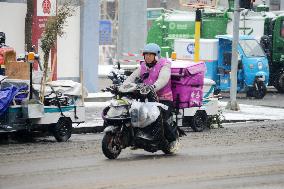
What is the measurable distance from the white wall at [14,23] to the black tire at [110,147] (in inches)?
519

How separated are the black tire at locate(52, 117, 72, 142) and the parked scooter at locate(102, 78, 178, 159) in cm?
321

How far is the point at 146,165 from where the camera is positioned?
13898mm

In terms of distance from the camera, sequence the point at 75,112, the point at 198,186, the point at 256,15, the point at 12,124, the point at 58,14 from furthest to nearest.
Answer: the point at 256,15 < the point at 58,14 < the point at 75,112 < the point at 12,124 < the point at 198,186

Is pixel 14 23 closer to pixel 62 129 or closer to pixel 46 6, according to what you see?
pixel 46 6

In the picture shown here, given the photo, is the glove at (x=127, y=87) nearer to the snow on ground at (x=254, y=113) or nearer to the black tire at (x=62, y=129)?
the black tire at (x=62, y=129)

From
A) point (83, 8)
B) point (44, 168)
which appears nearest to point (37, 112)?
point (44, 168)

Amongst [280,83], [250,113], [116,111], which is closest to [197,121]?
[250,113]

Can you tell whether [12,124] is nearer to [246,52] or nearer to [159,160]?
[159,160]

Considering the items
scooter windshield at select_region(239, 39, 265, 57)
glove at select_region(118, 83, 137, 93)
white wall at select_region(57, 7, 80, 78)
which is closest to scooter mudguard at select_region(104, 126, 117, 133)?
glove at select_region(118, 83, 137, 93)

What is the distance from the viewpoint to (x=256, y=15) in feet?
127

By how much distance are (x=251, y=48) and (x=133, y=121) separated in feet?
64.6

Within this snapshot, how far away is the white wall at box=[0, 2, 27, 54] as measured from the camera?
27.4m

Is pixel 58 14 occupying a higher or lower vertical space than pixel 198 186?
higher

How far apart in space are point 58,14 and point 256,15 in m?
14.8
